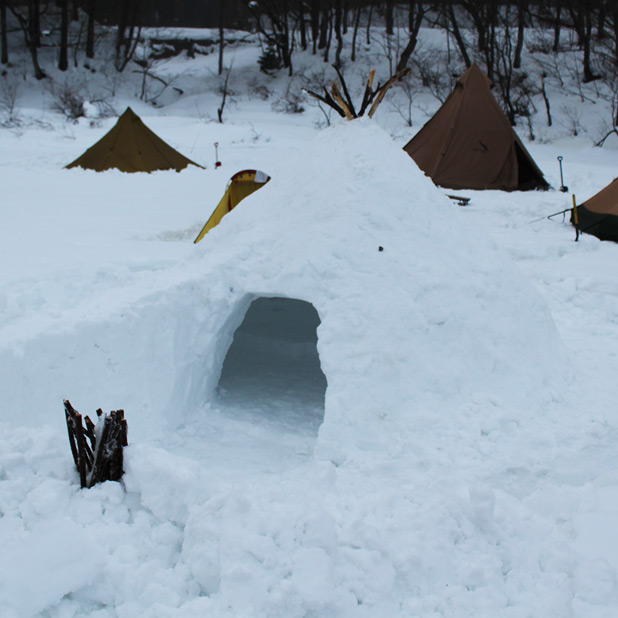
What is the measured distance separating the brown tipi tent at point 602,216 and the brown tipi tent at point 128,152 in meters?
8.77

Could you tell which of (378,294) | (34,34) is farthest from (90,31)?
(378,294)

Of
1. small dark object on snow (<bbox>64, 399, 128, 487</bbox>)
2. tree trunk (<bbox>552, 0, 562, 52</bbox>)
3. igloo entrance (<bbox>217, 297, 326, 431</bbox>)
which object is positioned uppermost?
tree trunk (<bbox>552, 0, 562, 52</bbox>)

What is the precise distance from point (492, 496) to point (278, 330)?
3.38m

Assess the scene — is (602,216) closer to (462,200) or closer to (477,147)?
(462,200)

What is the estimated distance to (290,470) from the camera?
362 cm

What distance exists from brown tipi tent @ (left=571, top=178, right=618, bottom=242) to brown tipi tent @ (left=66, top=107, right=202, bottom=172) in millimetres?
8769

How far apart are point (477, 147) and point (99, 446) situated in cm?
1125

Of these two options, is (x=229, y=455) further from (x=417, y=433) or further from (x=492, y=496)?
(x=492, y=496)

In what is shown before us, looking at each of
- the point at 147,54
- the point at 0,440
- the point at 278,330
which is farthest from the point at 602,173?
the point at 147,54

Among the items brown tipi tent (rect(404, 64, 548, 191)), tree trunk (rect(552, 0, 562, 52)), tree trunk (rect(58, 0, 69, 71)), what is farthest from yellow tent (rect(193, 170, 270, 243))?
tree trunk (rect(58, 0, 69, 71))

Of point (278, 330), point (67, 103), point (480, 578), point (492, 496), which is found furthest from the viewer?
point (67, 103)

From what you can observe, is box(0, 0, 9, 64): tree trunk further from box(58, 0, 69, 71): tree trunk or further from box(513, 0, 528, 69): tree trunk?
box(513, 0, 528, 69): tree trunk

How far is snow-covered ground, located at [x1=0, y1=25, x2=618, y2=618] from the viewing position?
236 cm

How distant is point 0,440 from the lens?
2.82 m
